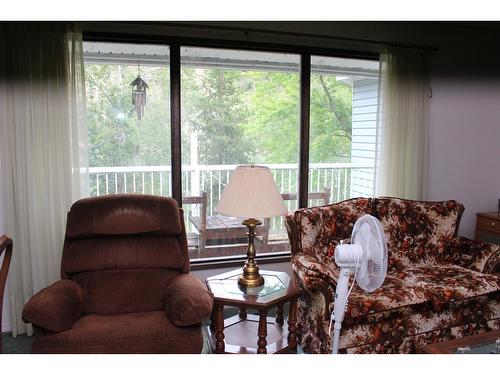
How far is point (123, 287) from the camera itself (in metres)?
2.26

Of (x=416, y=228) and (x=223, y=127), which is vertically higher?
(x=223, y=127)

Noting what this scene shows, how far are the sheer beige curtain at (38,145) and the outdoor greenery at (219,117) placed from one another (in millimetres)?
280

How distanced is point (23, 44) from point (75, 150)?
72cm

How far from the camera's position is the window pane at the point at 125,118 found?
290cm

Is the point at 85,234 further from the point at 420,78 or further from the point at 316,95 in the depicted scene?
the point at 420,78

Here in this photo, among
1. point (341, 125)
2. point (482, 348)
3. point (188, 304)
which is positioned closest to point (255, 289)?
point (188, 304)

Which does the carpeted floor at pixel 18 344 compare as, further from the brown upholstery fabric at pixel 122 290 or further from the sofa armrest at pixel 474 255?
the sofa armrest at pixel 474 255

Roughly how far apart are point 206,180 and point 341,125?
1.31 metres

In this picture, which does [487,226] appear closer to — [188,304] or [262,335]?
[262,335]

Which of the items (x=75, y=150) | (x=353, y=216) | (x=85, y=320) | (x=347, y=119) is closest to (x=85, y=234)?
(x=85, y=320)

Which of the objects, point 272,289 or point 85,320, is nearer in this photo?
point 85,320

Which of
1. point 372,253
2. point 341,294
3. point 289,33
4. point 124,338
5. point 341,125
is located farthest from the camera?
point 341,125

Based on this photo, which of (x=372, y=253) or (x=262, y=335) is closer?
(x=372, y=253)

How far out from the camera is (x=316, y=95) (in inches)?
134
